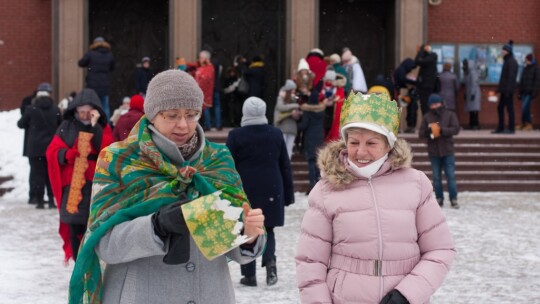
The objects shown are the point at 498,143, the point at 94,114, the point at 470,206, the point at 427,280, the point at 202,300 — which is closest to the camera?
the point at 202,300

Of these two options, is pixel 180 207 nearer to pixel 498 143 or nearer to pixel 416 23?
pixel 498 143

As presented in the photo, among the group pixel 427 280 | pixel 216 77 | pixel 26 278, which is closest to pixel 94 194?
pixel 427 280

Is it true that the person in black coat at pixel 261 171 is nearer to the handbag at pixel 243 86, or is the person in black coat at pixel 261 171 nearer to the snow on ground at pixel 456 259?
the snow on ground at pixel 456 259

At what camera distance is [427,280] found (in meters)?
3.99

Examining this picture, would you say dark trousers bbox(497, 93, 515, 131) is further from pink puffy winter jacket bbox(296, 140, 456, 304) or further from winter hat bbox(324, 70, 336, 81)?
pink puffy winter jacket bbox(296, 140, 456, 304)

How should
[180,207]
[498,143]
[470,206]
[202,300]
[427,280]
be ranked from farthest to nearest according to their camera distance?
[498,143]
[470,206]
[427,280]
[202,300]
[180,207]

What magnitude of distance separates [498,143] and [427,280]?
16.0 meters

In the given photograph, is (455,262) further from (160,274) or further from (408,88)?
(408,88)

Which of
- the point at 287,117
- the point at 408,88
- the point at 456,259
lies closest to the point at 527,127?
the point at 408,88

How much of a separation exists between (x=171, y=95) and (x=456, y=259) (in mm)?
7201

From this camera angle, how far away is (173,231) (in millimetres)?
3338

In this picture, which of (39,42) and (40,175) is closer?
(40,175)

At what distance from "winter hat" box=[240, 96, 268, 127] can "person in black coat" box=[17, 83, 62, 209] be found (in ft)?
22.4

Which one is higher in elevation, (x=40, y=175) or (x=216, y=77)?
(x=216, y=77)
